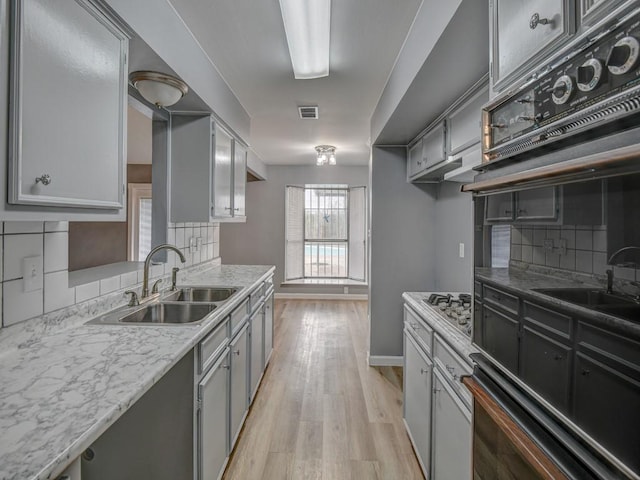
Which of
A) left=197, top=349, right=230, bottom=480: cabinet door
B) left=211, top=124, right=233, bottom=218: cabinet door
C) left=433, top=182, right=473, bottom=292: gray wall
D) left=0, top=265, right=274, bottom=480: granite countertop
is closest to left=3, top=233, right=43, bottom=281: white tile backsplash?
left=0, top=265, right=274, bottom=480: granite countertop

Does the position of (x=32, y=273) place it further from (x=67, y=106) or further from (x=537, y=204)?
(x=537, y=204)

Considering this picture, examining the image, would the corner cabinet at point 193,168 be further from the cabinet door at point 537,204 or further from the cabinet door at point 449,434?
the cabinet door at point 537,204

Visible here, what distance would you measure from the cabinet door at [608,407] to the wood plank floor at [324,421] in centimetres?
161

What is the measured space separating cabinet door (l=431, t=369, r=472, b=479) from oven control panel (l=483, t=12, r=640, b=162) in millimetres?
987

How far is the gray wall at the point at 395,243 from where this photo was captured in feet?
11.1

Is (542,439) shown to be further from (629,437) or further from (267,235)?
(267,235)

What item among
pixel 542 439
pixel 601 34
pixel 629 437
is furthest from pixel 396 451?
pixel 601 34

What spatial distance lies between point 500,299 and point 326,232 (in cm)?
555

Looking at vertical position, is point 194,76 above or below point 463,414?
above

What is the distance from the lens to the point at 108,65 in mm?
1286

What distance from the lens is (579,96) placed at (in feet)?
2.10

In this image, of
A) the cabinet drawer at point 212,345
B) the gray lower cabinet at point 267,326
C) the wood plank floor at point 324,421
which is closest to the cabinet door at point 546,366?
the cabinet drawer at point 212,345

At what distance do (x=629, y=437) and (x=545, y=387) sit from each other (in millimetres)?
202

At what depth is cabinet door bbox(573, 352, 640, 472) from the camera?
0.52 meters
